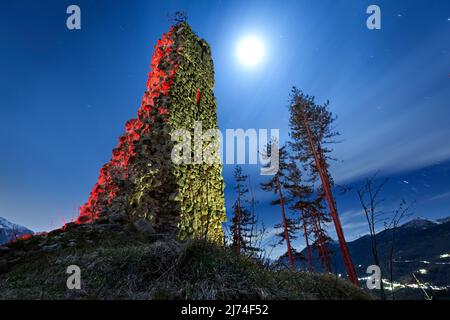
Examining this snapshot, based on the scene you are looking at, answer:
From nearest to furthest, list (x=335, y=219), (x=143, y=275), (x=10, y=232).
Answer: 1. (x=143, y=275)
2. (x=335, y=219)
3. (x=10, y=232)

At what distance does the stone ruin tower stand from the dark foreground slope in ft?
4.48

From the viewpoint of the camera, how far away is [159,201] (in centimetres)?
552

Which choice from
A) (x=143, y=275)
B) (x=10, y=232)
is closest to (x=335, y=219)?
(x=143, y=275)

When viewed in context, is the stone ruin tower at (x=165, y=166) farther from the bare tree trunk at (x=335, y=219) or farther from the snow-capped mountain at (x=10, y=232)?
the bare tree trunk at (x=335, y=219)

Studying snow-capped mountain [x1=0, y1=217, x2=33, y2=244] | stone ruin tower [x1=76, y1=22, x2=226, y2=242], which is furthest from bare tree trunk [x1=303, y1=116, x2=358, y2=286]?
snow-capped mountain [x1=0, y1=217, x2=33, y2=244]

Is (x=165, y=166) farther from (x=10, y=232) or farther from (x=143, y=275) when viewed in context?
(x=10, y=232)

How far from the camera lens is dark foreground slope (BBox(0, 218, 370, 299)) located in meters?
2.22

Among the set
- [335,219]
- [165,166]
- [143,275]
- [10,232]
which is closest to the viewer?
[143,275]

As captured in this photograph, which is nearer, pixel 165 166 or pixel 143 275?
pixel 143 275

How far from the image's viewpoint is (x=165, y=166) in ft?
18.8

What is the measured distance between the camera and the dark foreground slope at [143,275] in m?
2.22

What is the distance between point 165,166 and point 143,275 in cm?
346
